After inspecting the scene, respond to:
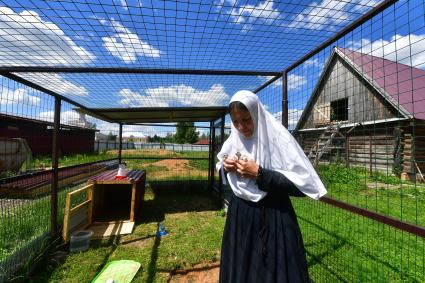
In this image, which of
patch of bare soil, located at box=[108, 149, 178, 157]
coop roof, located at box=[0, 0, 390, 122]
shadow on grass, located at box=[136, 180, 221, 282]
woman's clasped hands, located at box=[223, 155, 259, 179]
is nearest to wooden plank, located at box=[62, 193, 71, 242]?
shadow on grass, located at box=[136, 180, 221, 282]

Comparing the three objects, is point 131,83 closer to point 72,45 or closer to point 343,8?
point 72,45

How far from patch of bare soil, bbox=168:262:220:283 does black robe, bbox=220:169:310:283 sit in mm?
1524

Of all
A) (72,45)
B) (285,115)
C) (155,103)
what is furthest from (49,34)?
(155,103)

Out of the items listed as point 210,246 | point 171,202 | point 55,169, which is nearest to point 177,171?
point 171,202

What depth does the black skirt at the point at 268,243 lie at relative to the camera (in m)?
1.46

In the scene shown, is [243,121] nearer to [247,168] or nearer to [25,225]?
[247,168]

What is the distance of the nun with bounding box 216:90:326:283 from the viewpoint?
4.73 ft

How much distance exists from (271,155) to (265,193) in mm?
237

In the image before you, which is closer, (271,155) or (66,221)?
(271,155)

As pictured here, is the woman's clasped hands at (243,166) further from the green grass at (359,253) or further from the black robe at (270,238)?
the green grass at (359,253)

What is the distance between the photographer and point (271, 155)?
61.4 inches

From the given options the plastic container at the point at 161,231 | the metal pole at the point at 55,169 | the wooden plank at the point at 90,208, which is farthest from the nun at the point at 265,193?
the wooden plank at the point at 90,208

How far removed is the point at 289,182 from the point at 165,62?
9.52ft

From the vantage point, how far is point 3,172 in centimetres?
717
